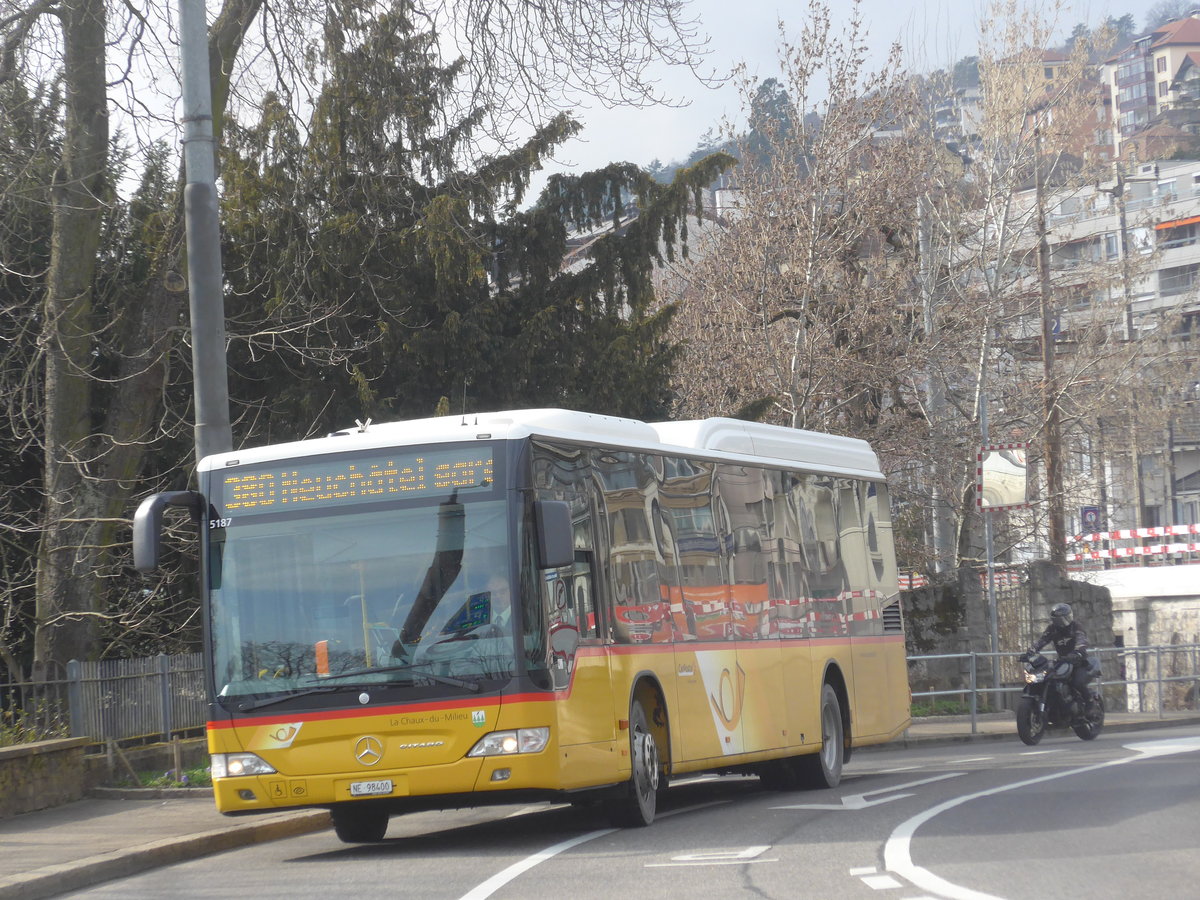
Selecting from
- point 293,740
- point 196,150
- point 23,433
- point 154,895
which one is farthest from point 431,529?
point 23,433

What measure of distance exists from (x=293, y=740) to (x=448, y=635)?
1.26 m

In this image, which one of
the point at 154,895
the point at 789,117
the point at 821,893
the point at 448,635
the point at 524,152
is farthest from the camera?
the point at 789,117

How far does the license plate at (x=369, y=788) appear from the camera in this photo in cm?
1075

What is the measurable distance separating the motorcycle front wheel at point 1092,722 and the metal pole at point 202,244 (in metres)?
12.7

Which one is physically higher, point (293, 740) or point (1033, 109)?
point (1033, 109)

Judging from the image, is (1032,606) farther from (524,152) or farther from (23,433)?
(23,433)

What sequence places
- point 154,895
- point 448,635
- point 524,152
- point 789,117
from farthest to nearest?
point 789,117
point 524,152
point 448,635
point 154,895

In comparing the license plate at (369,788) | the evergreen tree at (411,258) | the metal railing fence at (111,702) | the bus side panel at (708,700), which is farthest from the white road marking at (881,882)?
the evergreen tree at (411,258)

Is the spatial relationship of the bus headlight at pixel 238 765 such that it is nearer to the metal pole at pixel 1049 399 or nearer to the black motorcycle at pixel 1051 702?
the black motorcycle at pixel 1051 702

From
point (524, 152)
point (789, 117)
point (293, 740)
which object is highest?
point (789, 117)

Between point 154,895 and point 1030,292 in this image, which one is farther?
point 1030,292

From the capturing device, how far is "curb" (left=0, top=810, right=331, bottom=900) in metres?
10.1

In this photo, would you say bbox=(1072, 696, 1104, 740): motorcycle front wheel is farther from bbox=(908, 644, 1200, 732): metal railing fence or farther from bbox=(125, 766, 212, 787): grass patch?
bbox=(125, 766, 212, 787): grass patch

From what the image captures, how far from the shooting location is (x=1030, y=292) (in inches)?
1358
